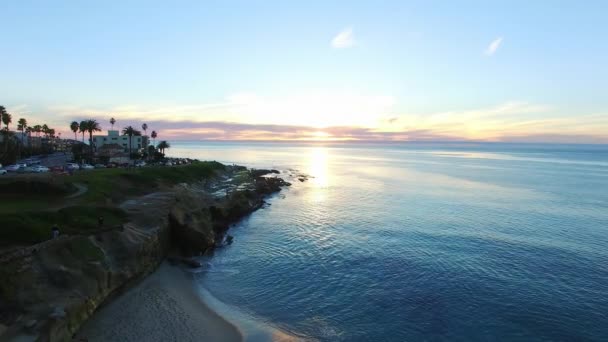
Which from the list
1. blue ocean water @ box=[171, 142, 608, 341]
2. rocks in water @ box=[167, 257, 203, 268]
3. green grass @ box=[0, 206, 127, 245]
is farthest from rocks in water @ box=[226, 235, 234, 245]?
green grass @ box=[0, 206, 127, 245]

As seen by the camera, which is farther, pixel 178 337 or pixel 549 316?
pixel 549 316

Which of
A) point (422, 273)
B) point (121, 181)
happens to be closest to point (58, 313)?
point (422, 273)

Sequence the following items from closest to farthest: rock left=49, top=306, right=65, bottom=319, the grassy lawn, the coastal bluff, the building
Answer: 1. the coastal bluff
2. rock left=49, top=306, right=65, bottom=319
3. the grassy lawn
4. the building

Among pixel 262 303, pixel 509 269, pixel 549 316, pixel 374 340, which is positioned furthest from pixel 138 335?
pixel 509 269

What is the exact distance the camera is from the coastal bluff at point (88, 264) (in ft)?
68.6

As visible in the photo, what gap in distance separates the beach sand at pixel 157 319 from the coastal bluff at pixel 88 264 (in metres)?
1.10

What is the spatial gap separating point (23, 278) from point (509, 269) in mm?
36872

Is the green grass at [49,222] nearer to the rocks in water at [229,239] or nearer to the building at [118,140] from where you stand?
the rocks in water at [229,239]

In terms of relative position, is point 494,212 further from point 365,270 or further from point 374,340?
point 374,340

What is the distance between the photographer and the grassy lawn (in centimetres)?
2861

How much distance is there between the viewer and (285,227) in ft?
180

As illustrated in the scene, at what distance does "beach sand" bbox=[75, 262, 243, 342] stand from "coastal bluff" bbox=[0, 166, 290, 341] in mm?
1099

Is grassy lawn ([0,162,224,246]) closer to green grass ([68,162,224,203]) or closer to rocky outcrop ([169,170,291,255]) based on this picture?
green grass ([68,162,224,203])

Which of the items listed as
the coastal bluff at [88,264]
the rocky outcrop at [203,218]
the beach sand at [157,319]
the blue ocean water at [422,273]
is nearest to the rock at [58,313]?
the coastal bluff at [88,264]
